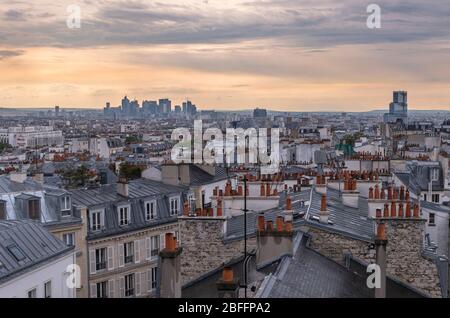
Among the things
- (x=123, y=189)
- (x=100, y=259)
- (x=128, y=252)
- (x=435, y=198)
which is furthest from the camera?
(x=435, y=198)

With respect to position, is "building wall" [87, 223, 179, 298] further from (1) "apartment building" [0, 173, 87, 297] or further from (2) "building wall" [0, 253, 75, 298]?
(2) "building wall" [0, 253, 75, 298]

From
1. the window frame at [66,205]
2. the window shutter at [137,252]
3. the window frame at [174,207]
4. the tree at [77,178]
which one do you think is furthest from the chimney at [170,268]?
the tree at [77,178]

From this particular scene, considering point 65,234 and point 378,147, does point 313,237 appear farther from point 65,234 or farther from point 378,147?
point 378,147

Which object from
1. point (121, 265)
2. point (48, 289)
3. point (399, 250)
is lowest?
point (121, 265)

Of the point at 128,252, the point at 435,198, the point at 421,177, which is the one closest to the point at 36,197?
the point at 128,252

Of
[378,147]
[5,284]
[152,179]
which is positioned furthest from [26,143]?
[5,284]

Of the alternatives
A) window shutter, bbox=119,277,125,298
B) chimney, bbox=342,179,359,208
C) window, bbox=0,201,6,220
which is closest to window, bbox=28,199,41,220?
window, bbox=0,201,6,220

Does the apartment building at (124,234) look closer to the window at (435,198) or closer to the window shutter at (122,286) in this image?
the window shutter at (122,286)

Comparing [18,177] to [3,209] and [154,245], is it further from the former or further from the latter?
[154,245]
